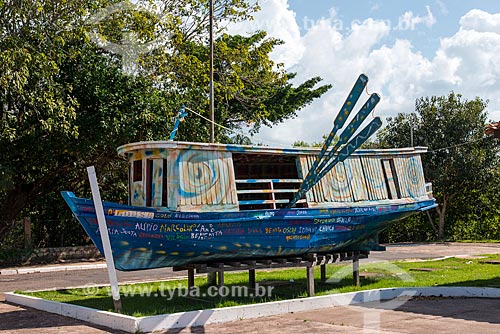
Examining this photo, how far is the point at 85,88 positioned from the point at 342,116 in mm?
12063

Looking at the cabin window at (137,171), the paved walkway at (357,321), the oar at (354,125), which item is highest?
the oar at (354,125)

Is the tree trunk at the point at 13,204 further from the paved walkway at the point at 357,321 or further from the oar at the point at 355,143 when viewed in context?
the oar at the point at 355,143

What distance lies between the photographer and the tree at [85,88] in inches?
725

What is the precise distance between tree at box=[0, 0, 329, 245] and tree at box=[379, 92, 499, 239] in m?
9.56

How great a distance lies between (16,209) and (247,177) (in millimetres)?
11897

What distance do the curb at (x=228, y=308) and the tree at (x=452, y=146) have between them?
2020 cm

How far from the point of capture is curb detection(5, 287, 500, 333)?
9.31 metres

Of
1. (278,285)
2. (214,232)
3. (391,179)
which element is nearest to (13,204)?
(278,285)

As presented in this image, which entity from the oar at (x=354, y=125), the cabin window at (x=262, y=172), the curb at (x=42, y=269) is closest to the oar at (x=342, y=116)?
the oar at (x=354, y=125)

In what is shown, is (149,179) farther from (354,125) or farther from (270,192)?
(354,125)

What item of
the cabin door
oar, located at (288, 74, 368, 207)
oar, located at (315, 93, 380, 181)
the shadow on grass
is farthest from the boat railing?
the shadow on grass

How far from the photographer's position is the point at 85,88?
2098 centimetres

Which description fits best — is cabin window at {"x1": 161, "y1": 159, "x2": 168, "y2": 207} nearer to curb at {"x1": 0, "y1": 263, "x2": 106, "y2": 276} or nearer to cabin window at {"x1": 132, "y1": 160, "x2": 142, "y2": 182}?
cabin window at {"x1": 132, "y1": 160, "x2": 142, "y2": 182}

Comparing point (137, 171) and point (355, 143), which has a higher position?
point (355, 143)
